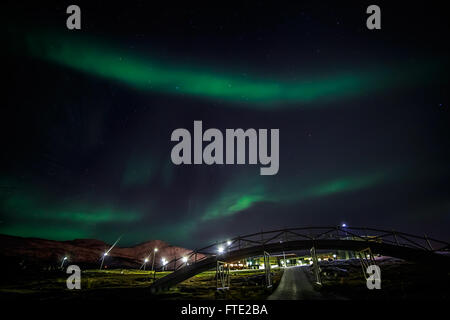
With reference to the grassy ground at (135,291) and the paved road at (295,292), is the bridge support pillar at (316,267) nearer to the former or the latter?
the paved road at (295,292)

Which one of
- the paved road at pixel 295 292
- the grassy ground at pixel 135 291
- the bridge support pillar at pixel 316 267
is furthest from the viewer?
the bridge support pillar at pixel 316 267

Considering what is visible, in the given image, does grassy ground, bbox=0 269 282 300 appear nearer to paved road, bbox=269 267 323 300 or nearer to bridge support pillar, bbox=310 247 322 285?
paved road, bbox=269 267 323 300

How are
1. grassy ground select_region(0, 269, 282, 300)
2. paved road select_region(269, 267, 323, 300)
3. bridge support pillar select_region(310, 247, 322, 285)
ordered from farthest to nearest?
bridge support pillar select_region(310, 247, 322, 285) → grassy ground select_region(0, 269, 282, 300) → paved road select_region(269, 267, 323, 300)

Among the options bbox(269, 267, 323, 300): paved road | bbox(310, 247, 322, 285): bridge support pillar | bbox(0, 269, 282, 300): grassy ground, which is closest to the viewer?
bbox(269, 267, 323, 300): paved road

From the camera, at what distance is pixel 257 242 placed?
2419cm

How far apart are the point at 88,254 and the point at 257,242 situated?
17742 centimetres

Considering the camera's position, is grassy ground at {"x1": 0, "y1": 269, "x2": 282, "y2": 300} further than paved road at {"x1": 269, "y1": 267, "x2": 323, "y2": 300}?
Yes

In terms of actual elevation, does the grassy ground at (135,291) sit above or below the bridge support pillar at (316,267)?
below

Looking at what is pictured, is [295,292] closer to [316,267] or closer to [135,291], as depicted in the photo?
[316,267]

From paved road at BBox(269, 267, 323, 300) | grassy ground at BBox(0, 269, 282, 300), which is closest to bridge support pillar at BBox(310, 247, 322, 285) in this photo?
paved road at BBox(269, 267, 323, 300)

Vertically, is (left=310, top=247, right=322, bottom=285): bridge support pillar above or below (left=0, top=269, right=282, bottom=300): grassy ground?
above

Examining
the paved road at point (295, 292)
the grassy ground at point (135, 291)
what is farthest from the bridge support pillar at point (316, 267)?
the grassy ground at point (135, 291)
